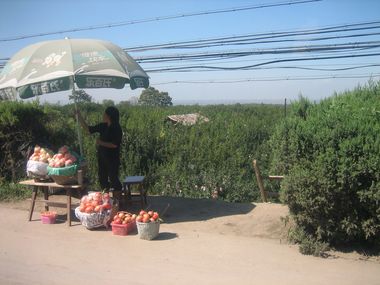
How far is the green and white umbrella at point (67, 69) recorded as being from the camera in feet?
23.3

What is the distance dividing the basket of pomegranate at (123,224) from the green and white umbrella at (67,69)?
2.19 meters

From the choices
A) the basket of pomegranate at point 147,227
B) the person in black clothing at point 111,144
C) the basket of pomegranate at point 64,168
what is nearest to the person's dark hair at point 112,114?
the person in black clothing at point 111,144

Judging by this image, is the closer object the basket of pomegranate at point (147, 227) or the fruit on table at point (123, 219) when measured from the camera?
the basket of pomegranate at point (147, 227)

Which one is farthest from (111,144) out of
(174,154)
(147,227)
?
(174,154)

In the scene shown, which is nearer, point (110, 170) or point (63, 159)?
point (63, 159)

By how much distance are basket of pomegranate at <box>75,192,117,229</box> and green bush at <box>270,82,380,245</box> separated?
2861 mm

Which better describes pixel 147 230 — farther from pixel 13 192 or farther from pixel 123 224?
pixel 13 192

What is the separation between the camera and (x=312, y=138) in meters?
5.80

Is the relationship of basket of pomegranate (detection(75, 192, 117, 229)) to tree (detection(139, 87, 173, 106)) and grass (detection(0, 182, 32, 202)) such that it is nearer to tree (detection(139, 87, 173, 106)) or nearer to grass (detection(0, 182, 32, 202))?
grass (detection(0, 182, 32, 202))

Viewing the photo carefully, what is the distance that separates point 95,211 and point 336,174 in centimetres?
372

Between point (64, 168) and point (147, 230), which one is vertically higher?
point (64, 168)

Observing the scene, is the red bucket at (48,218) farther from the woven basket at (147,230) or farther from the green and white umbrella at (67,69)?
the green and white umbrella at (67,69)

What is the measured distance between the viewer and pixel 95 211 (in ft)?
23.0

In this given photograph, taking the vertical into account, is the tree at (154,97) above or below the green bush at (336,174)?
above
